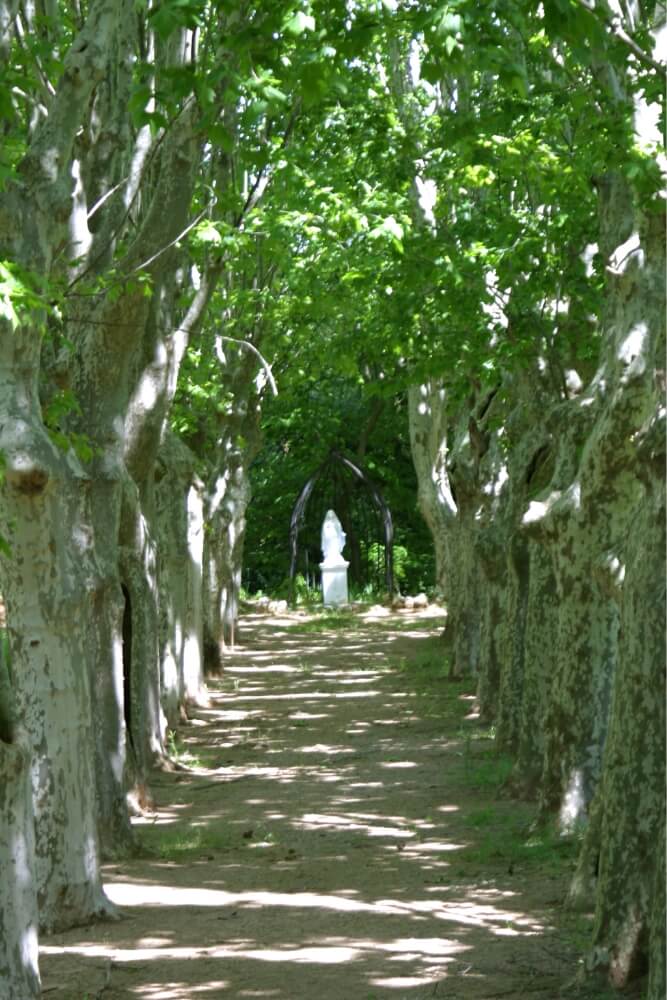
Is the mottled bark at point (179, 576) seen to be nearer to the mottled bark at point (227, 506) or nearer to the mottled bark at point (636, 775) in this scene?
the mottled bark at point (227, 506)

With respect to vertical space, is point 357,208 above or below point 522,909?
above

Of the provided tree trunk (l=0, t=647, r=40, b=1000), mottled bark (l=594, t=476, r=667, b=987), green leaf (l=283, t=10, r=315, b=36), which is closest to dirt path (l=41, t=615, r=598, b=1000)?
mottled bark (l=594, t=476, r=667, b=987)

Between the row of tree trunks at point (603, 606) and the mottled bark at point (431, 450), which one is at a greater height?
the mottled bark at point (431, 450)

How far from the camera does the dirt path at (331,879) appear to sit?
7.79m

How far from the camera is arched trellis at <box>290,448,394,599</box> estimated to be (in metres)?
41.9

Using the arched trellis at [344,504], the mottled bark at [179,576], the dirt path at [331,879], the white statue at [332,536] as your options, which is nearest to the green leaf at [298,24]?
the dirt path at [331,879]

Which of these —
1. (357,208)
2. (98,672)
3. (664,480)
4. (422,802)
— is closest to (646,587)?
(664,480)

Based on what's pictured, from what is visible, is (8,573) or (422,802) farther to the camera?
(422,802)

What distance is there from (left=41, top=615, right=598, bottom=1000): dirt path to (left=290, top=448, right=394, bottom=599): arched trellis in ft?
71.2

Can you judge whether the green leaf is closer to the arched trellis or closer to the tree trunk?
the tree trunk

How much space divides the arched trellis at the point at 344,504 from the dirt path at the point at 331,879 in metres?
21.7

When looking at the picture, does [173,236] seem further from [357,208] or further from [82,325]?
[357,208]

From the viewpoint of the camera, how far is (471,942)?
845 centimetres

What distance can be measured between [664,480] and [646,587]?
505mm
